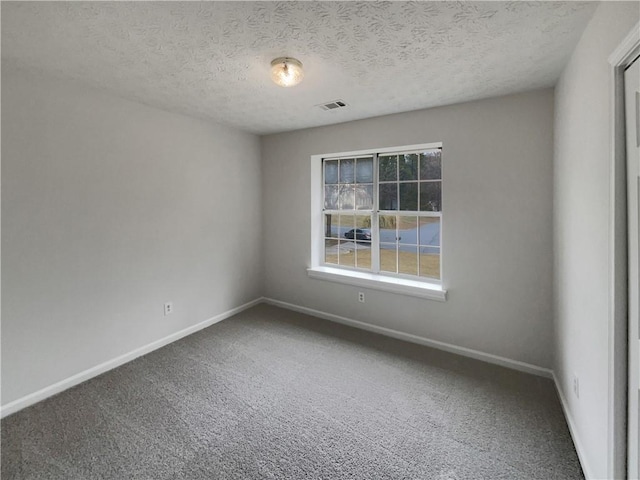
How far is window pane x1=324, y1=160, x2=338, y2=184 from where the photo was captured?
3.87 m

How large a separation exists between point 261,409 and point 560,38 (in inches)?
119

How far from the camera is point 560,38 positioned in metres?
1.69

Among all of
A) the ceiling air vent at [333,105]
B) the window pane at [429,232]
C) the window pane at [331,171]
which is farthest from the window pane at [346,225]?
the ceiling air vent at [333,105]

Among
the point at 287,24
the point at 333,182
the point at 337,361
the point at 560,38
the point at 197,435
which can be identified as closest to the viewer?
the point at 287,24

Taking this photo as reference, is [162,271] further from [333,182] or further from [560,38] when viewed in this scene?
[560,38]

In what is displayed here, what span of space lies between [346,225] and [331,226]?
0.78 ft

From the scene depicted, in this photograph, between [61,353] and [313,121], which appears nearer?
[61,353]

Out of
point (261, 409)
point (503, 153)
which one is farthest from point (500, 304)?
point (261, 409)

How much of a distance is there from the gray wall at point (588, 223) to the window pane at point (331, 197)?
7.63 ft

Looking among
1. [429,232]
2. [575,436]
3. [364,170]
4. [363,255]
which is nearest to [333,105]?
[364,170]

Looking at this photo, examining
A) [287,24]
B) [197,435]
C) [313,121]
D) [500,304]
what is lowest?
[197,435]

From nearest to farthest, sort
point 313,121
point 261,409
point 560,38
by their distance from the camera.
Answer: point 560,38
point 261,409
point 313,121

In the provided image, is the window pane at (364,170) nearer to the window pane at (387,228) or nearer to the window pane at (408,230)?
the window pane at (387,228)

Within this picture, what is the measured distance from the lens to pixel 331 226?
13.1 ft
